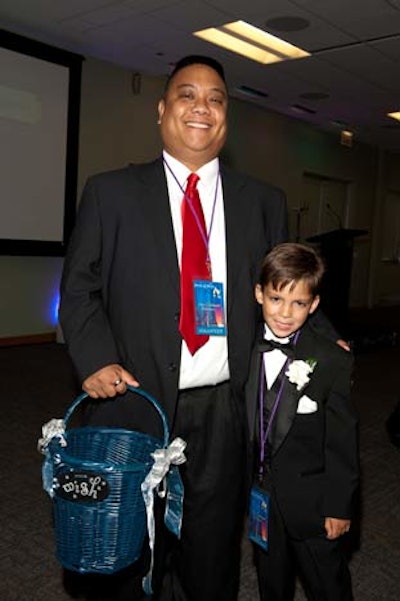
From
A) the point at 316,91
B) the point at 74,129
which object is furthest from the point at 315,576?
the point at 316,91

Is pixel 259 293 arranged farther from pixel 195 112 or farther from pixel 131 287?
pixel 195 112

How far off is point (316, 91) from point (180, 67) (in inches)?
262

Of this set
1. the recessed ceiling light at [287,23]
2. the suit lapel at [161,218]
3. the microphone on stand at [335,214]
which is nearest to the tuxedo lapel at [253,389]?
the suit lapel at [161,218]

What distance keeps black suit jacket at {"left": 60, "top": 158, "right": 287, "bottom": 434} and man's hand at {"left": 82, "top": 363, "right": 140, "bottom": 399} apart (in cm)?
3

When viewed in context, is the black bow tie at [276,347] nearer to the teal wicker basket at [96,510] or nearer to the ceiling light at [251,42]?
the teal wicker basket at [96,510]

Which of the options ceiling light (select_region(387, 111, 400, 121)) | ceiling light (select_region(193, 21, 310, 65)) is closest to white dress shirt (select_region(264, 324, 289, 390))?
ceiling light (select_region(193, 21, 310, 65))

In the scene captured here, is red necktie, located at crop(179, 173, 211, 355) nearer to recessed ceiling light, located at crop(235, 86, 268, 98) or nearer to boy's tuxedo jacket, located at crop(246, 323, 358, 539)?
boy's tuxedo jacket, located at crop(246, 323, 358, 539)

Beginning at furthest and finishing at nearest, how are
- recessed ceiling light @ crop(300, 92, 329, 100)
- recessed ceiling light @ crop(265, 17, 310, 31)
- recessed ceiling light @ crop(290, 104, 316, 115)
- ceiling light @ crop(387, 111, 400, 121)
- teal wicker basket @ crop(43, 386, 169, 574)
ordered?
1. ceiling light @ crop(387, 111, 400, 121)
2. recessed ceiling light @ crop(290, 104, 316, 115)
3. recessed ceiling light @ crop(300, 92, 329, 100)
4. recessed ceiling light @ crop(265, 17, 310, 31)
5. teal wicker basket @ crop(43, 386, 169, 574)

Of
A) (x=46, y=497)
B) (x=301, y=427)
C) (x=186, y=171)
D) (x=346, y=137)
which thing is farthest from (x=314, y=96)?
(x=301, y=427)

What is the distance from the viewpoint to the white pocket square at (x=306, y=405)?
1.55m

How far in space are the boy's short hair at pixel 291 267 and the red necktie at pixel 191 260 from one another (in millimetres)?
169

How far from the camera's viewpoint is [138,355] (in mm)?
1503

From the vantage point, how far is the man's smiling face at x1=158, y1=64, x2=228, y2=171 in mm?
1515

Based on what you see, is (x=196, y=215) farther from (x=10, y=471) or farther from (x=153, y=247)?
(x=10, y=471)
